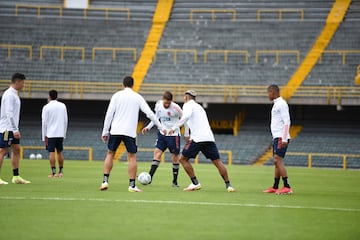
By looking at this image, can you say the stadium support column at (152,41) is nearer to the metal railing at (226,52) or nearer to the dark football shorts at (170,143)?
the metal railing at (226,52)

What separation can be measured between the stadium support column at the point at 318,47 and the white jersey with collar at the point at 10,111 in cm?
2565

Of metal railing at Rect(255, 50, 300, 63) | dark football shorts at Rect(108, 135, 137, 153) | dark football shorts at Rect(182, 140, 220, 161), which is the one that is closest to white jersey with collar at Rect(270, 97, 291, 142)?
dark football shorts at Rect(182, 140, 220, 161)

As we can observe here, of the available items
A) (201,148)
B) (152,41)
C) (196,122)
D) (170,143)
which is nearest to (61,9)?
(152,41)

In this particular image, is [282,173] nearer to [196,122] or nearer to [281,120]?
[281,120]

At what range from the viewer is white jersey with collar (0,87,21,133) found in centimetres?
1563

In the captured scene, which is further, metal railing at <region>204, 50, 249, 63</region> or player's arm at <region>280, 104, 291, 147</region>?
metal railing at <region>204, 50, 249, 63</region>

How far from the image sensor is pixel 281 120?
593 inches

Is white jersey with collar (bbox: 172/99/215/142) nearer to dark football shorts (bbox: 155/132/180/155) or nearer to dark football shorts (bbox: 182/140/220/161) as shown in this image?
dark football shorts (bbox: 182/140/220/161)

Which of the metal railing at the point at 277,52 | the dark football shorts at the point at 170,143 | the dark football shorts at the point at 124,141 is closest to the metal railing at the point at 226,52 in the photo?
the metal railing at the point at 277,52

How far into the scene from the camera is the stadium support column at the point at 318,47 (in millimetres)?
41219

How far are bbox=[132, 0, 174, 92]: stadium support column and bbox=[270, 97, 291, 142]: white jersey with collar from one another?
27.0 metres

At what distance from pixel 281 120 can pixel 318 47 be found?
29.8 meters

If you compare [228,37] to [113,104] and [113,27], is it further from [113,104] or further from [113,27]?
[113,104]

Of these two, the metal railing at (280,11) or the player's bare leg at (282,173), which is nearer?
the player's bare leg at (282,173)
